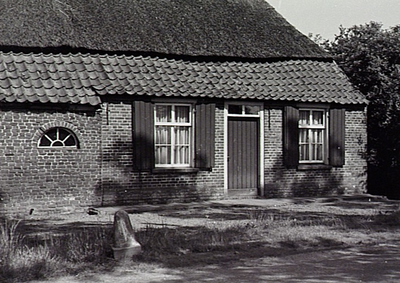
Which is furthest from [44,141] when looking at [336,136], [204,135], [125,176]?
[336,136]

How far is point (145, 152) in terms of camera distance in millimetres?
15945

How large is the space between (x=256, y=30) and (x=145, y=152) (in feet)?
19.2

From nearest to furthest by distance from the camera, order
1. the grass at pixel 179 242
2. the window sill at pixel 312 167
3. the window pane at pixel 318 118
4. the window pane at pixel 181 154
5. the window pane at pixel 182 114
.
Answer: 1. the grass at pixel 179 242
2. the window pane at pixel 182 114
3. the window pane at pixel 181 154
4. the window sill at pixel 312 167
5. the window pane at pixel 318 118

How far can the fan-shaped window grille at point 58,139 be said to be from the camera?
14.8 metres

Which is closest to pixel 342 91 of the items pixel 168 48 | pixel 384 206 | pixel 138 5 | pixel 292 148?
pixel 292 148

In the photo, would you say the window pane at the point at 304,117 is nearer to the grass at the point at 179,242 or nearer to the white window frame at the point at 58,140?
the grass at the point at 179,242

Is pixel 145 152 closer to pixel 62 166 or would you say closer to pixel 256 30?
pixel 62 166

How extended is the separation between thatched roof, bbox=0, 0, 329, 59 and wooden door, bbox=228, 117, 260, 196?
209cm

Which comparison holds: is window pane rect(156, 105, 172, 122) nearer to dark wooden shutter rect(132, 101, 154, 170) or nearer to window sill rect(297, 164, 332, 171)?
dark wooden shutter rect(132, 101, 154, 170)

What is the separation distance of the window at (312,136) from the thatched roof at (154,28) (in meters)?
1.85

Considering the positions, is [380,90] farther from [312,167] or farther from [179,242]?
[179,242]

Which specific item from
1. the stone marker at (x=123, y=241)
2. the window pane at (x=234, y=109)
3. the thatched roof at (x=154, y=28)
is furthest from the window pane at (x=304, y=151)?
the stone marker at (x=123, y=241)

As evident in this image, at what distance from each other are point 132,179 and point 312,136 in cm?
Answer: 572

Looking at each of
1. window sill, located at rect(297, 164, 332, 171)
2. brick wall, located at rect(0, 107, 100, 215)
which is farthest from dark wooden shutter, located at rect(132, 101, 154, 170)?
window sill, located at rect(297, 164, 332, 171)
